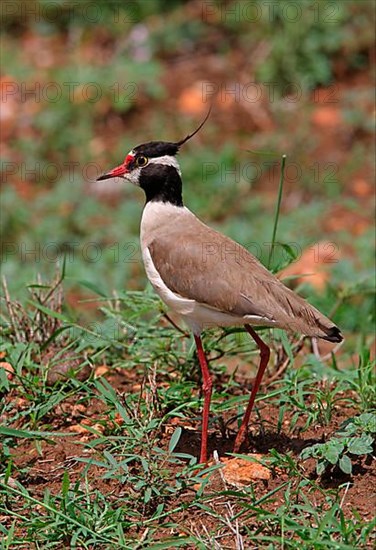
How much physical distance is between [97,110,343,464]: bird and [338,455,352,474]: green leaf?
1.54 ft

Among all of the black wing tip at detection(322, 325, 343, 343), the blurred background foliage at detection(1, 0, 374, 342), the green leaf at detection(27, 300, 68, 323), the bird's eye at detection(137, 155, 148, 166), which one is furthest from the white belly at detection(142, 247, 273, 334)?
the blurred background foliage at detection(1, 0, 374, 342)

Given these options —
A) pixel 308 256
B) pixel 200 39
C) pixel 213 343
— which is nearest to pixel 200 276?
pixel 213 343

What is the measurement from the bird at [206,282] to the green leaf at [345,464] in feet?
1.54

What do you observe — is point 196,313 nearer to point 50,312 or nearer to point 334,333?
point 334,333

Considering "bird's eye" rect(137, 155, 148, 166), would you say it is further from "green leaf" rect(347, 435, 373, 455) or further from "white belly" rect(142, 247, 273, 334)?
"green leaf" rect(347, 435, 373, 455)

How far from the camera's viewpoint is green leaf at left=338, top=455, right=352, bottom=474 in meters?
3.78

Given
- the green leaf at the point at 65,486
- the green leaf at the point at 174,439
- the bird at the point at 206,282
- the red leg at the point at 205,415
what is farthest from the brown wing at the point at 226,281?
the green leaf at the point at 65,486

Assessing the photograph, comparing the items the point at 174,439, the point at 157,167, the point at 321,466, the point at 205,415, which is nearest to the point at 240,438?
the point at 205,415

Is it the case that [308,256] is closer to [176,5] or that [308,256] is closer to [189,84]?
[189,84]

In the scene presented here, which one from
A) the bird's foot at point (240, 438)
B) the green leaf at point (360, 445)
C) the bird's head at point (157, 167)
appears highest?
the bird's head at point (157, 167)

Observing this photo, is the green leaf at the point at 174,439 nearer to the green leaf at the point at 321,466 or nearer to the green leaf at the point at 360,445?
the green leaf at the point at 321,466

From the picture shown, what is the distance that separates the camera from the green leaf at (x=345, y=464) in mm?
3781

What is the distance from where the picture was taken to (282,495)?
3.82 m

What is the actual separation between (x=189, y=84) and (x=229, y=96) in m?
0.47
